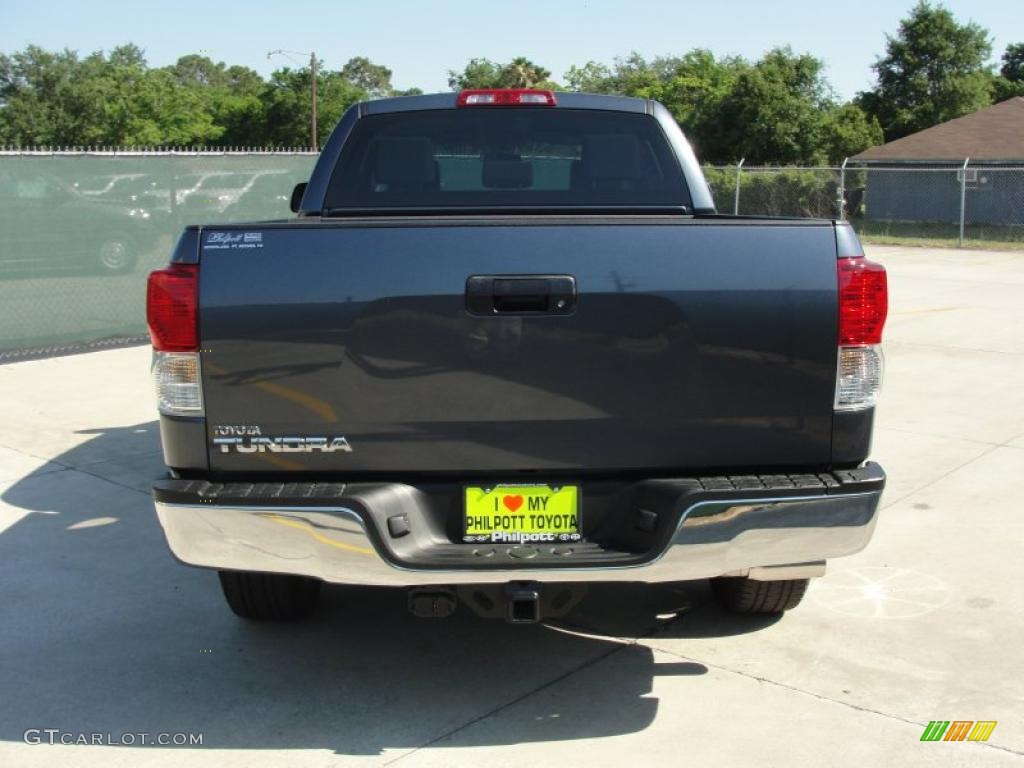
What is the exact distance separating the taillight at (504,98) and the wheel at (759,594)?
2209mm

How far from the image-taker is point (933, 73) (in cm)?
5072

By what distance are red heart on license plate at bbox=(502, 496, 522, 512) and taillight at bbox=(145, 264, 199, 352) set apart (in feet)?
3.45

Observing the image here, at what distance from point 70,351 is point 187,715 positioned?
8381mm

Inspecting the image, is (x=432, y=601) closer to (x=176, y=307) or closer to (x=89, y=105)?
(x=176, y=307)

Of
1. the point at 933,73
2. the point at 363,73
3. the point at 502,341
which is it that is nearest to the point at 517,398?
the point at 502,341

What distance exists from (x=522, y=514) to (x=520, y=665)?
971 millimetres

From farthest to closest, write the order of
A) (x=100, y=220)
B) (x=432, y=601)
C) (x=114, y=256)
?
(x=114, y=256) → (x=100, y=220) → (x=432, y=601)

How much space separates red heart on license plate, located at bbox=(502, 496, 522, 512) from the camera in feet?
11.5

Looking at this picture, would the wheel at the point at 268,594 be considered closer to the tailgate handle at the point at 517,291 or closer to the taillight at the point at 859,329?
the tailgate handle at the point at 517,291

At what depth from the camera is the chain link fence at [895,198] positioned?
3183 centimetres

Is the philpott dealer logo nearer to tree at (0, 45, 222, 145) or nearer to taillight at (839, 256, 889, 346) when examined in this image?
taillight at (839, 256, 889, 346)

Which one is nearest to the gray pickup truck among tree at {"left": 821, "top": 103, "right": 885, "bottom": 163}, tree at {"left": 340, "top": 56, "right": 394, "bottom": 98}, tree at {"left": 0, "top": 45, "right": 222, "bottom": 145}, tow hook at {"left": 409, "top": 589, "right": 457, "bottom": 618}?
tow hook at {"left": 409, "top": 589, "right": 457, "bottom": 618}

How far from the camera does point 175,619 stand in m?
4.71

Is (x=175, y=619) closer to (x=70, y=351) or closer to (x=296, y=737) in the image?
(x=296, y=737)
